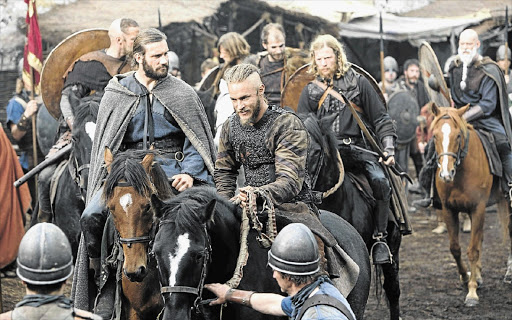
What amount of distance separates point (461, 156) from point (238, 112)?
5.63 metres

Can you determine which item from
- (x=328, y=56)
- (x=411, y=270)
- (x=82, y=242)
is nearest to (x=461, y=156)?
(x=411, y=270)

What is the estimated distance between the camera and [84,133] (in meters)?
7.81

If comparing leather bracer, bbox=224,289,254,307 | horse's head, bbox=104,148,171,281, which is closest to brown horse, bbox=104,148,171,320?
horse's head, bbox=104,148,171,281

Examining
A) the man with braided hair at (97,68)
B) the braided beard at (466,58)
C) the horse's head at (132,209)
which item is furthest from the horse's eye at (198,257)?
the braided beard at (466,58)

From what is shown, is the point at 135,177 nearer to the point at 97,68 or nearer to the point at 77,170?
the point at 77,170

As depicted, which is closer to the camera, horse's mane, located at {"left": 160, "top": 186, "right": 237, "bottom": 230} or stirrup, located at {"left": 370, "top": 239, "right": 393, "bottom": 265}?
horse's mane, located at {"left": 160, "top": 186, "right": 237, "bottom": 230}

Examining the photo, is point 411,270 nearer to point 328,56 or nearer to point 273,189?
point 328,56

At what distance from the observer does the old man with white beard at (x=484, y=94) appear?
10.8 m

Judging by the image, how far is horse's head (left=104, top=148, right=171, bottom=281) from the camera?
5.30 metres

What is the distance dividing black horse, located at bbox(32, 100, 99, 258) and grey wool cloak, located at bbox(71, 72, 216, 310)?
121 centimetres

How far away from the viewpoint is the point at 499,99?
10.9 meters

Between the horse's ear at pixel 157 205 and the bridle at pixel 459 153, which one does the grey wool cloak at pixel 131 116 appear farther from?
the bridle at pixel 459 153

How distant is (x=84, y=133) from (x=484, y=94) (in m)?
5.14

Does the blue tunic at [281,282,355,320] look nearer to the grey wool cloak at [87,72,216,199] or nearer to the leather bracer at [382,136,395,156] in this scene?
the grey wool cloak at [87,72,216,199]
